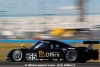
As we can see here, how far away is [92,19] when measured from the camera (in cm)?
4856

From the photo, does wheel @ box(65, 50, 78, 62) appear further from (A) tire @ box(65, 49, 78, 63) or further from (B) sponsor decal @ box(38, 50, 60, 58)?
(B) sponsor decal @ box(38, 50, 60, 58)

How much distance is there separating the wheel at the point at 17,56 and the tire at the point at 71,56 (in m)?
1.83

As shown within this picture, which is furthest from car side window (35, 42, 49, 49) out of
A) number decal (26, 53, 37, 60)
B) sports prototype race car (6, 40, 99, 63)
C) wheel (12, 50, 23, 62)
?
wheel (12, 50, 23, 62)

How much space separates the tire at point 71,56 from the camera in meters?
11.0

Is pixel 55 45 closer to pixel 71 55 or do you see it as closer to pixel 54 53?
pixel 54 53

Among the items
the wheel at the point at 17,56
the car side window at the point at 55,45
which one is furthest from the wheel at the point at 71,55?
the wheel at the point at 17,56

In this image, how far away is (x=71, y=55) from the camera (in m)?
11.1

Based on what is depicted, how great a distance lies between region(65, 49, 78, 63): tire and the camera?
11.0m

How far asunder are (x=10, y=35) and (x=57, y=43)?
22841mm

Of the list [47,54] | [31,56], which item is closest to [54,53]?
[47,54]

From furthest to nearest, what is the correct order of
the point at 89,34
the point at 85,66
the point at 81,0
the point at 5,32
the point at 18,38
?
1. the point at 81,0
2. the point at 5,32
3. the point at 18,38
4. the point at 89,34
5. the point at 85,66

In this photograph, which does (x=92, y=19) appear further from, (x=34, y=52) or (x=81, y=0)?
(x=34, y=52)

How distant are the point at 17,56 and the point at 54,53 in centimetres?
147

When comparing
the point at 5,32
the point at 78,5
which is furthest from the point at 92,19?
the point at 5,32
